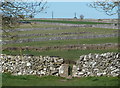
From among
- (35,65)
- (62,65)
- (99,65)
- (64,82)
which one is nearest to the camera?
(64,82)

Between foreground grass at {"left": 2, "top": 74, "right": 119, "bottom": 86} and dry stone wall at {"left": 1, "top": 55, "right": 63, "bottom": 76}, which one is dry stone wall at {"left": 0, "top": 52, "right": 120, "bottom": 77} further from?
foreground grass at {"left": 2, "top": 74, "right": 119, "bottom": 86}

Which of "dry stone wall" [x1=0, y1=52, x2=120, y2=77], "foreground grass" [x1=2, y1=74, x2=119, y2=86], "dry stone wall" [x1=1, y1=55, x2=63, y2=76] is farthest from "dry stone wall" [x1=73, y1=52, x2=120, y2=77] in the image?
"foreground grass" [x1=2, y1=74, x2=119, y2=86]

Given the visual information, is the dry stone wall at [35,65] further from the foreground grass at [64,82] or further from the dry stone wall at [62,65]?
the foreground grass at [64,82]

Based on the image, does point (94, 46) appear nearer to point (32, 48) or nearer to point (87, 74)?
point (32, 48)

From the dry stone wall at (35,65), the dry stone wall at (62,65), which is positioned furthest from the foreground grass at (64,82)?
the dry stone wall at (35,65)

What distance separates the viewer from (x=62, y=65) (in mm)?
17656

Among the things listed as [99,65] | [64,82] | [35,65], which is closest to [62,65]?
[35,65]

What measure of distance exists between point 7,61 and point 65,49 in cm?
1269

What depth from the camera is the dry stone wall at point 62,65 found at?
16095 mm

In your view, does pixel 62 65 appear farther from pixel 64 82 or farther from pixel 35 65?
pixel 64 82

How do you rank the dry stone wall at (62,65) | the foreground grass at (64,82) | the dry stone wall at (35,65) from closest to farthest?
the foreground grass at (64,82)
the dry stone wall at (62,65)
the dry stone wall at (35,65)

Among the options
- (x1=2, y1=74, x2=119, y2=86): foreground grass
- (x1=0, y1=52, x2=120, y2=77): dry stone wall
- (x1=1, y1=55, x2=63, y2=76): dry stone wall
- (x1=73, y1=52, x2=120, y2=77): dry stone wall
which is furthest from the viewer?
(x1=1, y1=55, x2=63, y2=76): dry stone wall

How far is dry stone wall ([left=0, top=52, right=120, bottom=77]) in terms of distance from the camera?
16.1 metres

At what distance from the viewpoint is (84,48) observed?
31.9 metres
